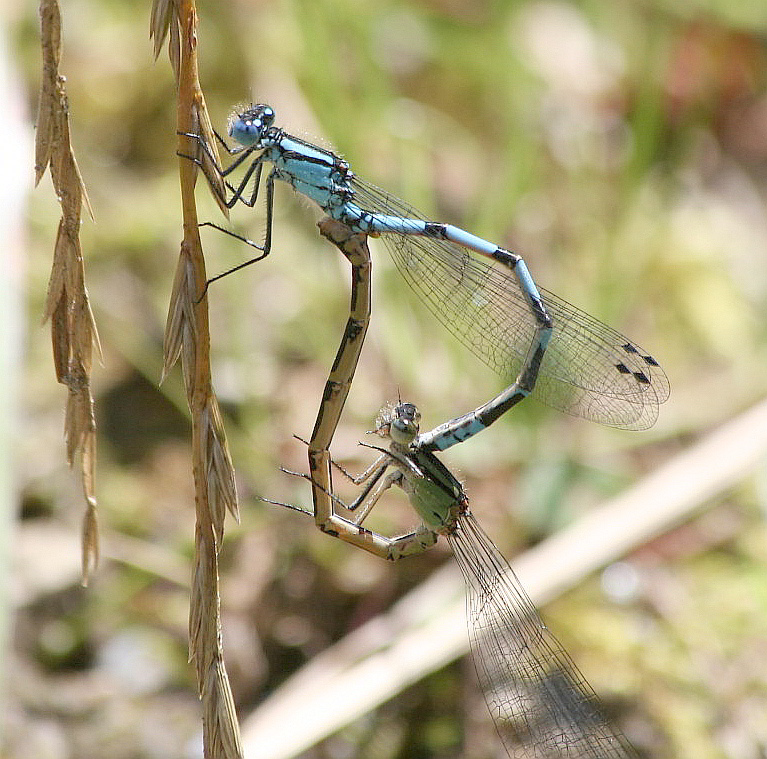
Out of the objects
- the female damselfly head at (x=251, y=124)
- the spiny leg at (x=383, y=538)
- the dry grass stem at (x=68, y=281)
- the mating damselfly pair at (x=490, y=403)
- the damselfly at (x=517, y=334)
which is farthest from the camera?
the damselfly at (x=517, y=334)

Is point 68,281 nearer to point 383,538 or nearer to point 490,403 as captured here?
point 383,538

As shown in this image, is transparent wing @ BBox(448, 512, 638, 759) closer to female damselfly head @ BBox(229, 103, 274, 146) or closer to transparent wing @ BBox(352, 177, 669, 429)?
transparent wing @ BBox(352, 177, 669, 429)

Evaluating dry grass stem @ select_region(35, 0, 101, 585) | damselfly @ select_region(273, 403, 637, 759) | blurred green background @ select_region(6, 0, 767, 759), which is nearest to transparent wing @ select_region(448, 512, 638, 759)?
damselfly @ select_region(273, 403, 637, 759)

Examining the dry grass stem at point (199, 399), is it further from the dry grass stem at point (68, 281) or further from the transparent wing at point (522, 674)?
the transparent wing at point (522, 674)

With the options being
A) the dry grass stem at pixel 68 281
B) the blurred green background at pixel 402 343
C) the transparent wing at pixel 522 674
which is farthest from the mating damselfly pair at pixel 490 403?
the dry grass stem at pixel 68 281

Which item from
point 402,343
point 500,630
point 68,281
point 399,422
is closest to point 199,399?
point 68,281

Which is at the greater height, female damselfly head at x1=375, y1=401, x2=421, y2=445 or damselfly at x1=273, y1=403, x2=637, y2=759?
female damselfly head at x1=375, y1=401, x2=421, y2=445

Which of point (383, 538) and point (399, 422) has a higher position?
point (399, 422)
